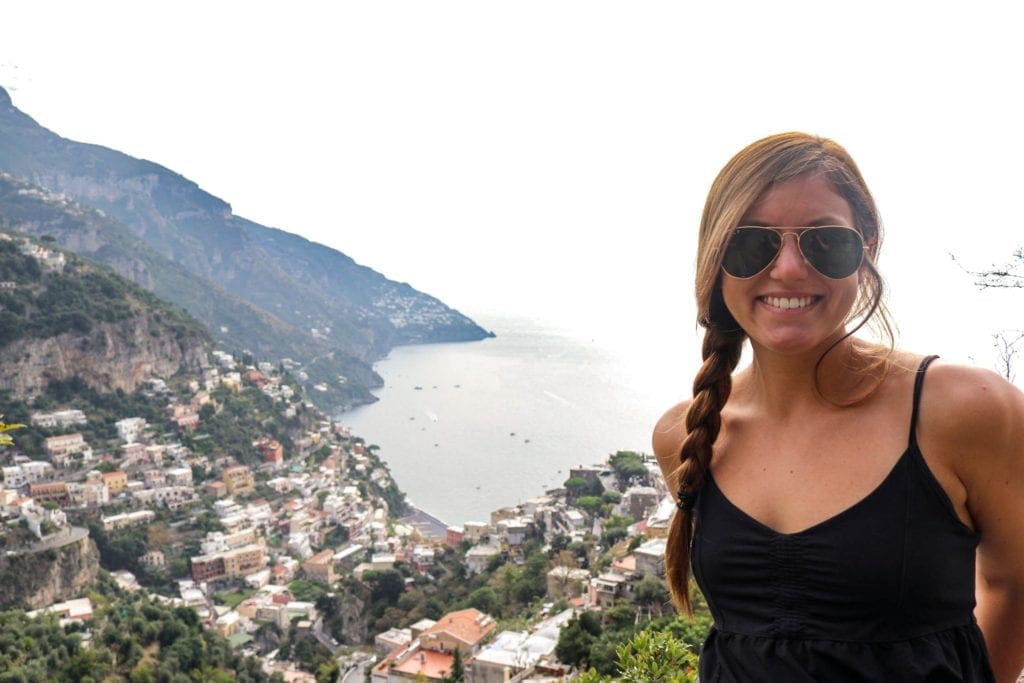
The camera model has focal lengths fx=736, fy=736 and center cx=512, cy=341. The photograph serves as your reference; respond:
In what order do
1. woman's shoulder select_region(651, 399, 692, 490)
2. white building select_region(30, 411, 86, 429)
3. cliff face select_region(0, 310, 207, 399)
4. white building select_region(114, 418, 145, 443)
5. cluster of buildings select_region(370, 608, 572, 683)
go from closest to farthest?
1. woman's shoulder select_region(651, 399, 692, 490)
2. cluster of buildings select_region(370, 608, 572, 683)
3. white building select_region(30, 411, 86, 429)
4. white building select_region(114, 418, 145, 443)
5. cliff face select_region(0, 310, 207, 399)

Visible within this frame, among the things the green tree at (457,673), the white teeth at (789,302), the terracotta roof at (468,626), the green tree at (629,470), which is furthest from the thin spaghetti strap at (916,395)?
the green tree at (629,470)

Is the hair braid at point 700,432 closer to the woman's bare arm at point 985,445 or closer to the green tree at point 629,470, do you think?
the woman's bare arm at point 985,445

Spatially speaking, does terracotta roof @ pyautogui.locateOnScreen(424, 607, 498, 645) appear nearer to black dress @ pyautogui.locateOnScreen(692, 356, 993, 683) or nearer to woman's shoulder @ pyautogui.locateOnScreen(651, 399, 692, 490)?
woman's shoulder @ pyautogui.locateOnScreen(651, 399, 692, 490)

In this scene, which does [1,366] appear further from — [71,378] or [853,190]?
[853,190]

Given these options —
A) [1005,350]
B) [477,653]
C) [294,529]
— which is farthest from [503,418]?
[1005,350]

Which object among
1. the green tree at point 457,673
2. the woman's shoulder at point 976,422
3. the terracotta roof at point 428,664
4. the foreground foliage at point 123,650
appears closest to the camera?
the woman's shoulder at point 976,422

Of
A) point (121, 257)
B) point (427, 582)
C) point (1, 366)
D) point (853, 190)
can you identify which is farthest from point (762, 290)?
point (121, 257)

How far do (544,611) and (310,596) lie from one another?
10.2 metres

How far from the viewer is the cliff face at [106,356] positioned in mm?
26781

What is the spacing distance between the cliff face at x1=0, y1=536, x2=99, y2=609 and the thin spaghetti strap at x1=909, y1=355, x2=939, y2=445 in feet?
62.6

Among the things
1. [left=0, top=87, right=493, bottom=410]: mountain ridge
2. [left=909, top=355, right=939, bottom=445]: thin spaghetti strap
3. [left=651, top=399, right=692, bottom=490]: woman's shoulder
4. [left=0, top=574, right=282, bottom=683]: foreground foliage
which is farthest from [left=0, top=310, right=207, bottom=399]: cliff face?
[left=909, top=355, right=939, bottom=445]: thin spaghetti strap

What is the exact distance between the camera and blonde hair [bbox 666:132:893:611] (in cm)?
68

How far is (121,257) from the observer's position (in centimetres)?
4844

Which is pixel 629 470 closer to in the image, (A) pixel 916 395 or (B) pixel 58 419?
(A) pixel 916 395
